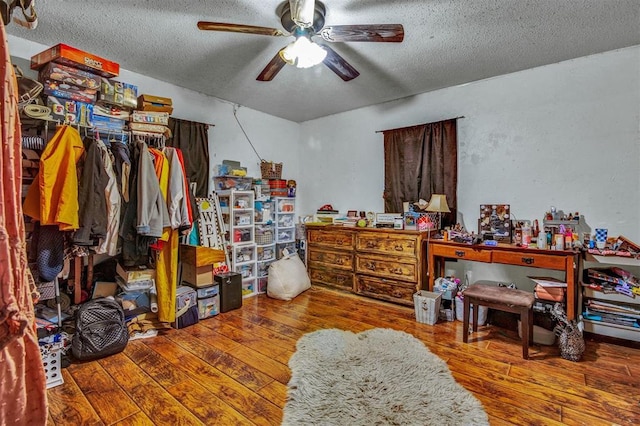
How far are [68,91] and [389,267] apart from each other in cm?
334

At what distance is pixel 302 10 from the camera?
1.80 meters

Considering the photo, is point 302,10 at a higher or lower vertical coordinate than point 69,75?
higher

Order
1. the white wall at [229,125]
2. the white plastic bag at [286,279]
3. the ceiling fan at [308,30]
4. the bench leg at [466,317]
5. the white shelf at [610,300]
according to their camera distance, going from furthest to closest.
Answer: the white plastic bag at [286,279], the white wall at [229,125], the bench leg at [466,317], the white shelf at [610,300], the ceiling fan at [308,30]

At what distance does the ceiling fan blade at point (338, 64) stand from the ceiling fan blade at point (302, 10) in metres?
0.33

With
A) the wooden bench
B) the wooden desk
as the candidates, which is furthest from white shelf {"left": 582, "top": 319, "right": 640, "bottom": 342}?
the wooden bench

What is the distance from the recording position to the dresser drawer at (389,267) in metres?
3.37

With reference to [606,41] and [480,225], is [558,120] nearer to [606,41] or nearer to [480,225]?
[606,41]

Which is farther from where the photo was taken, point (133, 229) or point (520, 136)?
point (520, 136)

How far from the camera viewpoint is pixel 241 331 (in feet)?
9.15

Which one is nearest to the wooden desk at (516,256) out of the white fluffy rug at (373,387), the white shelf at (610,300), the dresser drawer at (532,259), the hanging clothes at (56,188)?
the dresser drawer at (532,259)

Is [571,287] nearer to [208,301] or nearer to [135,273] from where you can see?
[208,301]

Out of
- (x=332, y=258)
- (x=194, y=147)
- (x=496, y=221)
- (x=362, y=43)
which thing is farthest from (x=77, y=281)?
(x=496, y=221)

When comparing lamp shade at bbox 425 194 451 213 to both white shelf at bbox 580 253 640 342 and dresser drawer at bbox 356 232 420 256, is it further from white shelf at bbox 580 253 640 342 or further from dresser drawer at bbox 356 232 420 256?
white shelf at bbox 580 253 640 342

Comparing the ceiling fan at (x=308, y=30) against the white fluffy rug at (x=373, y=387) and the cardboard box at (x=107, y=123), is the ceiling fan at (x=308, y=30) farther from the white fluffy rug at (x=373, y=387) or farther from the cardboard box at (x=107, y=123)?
the white fluffy rug at (x=373, y=387)
